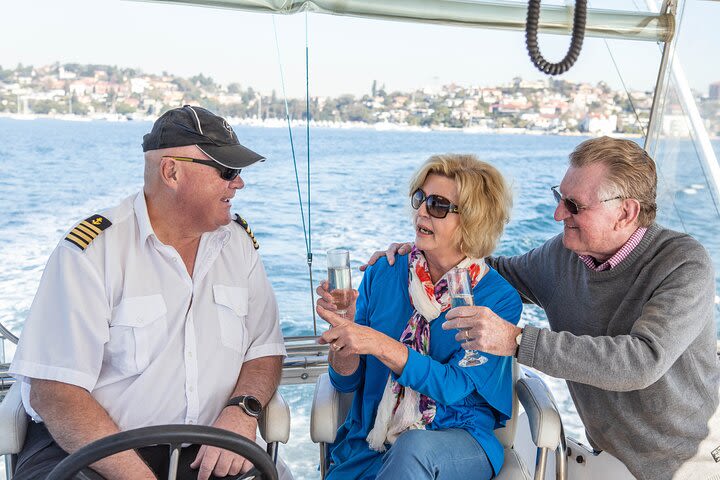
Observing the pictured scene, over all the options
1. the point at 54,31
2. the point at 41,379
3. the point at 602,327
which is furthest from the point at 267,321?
the point at 54,31

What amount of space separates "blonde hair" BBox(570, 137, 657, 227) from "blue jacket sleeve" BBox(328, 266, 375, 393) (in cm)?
69

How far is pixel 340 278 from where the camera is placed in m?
1.87

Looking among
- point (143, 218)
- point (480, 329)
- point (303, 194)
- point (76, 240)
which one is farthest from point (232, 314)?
point (303, 194)

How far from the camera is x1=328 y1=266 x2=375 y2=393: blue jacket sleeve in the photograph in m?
2.20

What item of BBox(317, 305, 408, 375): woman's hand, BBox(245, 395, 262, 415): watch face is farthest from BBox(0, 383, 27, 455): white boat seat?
BBox(317, 305, 408, 375): woman's hand

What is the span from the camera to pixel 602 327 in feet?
7.30

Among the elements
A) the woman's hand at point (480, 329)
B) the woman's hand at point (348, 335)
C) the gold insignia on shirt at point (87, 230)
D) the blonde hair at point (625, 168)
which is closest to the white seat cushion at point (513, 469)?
the woman's hand at point (480, 329)

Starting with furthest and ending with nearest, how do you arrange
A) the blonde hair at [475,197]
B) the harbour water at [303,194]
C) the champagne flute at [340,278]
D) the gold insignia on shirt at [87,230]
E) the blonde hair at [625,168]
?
the harbour water at [303,194], the blonde hair at [475,197], the blonde hair at [625,168], the gold insignia on shirt at [87,230], the champagne flute at [340,278]

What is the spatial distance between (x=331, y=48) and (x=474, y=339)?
70.3ft

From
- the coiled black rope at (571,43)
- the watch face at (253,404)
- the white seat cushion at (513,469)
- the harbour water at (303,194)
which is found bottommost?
the harbour water at (303,194)

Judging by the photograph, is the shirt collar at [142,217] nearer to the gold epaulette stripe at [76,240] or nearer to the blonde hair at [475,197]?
the gold epaulette stripe at [76,240]

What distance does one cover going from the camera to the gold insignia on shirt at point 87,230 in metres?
1.95

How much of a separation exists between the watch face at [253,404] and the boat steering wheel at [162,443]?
45 cm

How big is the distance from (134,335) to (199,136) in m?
0.55
